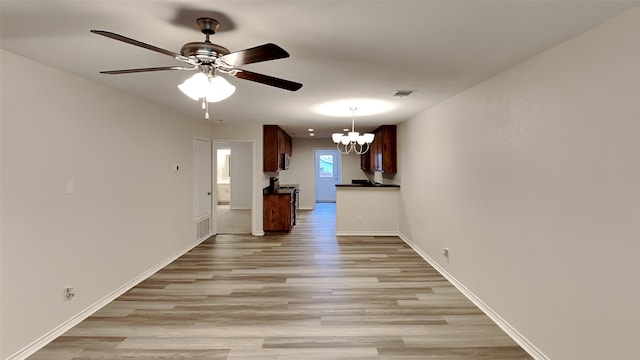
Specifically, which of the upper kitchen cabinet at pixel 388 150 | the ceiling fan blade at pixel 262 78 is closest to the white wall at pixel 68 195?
the ceiling fan blade at pixel 262 78

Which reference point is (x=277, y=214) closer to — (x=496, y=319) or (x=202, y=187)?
(x=202, y=187)

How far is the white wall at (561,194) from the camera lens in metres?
1.76

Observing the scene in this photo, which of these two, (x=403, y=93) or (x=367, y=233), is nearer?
(x=403, y=93)

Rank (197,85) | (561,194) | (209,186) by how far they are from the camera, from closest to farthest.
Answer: (197,85), (561,194), (209,186)

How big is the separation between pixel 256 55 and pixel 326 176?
11110 millimetres

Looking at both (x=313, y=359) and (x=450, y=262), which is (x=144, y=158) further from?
(x=450, y=262)

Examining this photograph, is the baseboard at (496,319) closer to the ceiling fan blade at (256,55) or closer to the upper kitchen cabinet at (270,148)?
the ceiling fan blade at (256,55)

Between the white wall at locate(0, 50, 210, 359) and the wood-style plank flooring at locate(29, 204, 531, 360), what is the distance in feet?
1.08

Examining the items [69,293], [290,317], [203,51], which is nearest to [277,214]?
[290,317]

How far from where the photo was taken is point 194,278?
13.4 feet

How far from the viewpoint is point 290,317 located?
119 inches

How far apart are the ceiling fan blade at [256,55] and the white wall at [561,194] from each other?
6.09 feet

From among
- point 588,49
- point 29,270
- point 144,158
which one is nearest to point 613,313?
point 588,49

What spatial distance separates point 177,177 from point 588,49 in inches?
196
